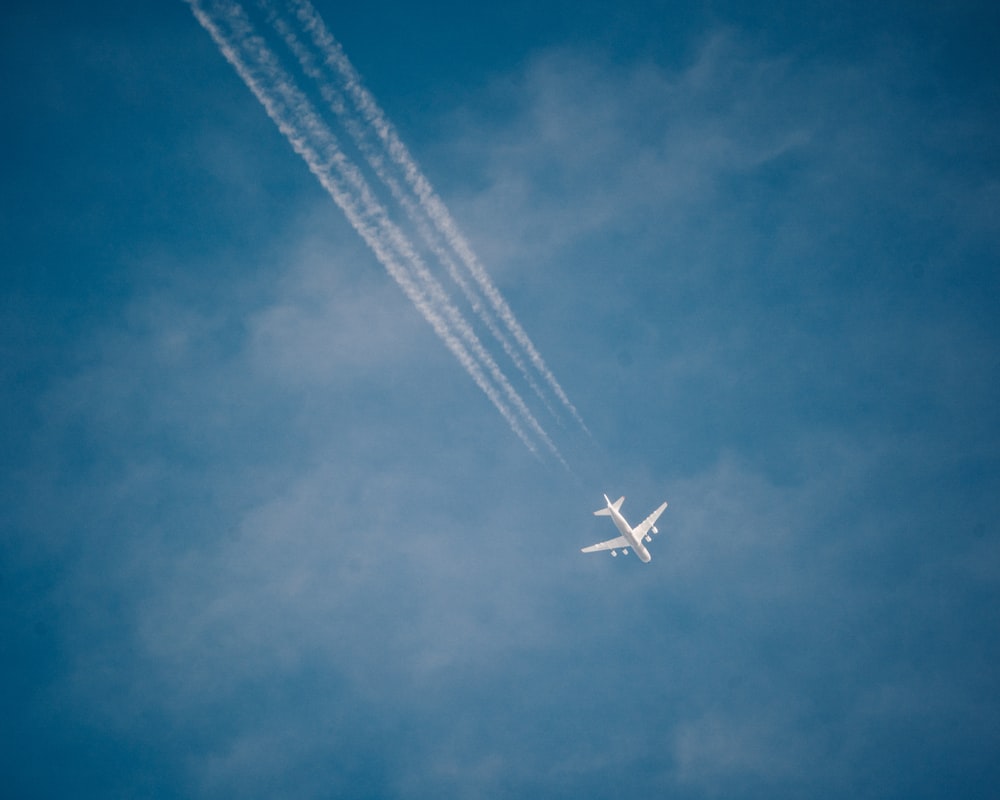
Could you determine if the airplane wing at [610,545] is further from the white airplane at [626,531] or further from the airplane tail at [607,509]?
the airplane tail at [607,509]

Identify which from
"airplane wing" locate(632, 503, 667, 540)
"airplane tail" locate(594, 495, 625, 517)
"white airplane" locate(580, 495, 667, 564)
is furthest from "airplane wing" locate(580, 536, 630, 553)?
"airplane tail" locate(594, 495, 625, 517)

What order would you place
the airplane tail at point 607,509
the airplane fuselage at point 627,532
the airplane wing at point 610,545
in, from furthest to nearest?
1. the airplane wing at point 610,545
2. the airplane fuselage at point 627,532
3. the airplane tail at point 607,509

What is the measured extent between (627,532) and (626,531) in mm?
195

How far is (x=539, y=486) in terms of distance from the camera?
72.1 m

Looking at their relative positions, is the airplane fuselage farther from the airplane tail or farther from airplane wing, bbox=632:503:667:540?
airplane wing, bbox=632:503:667:540

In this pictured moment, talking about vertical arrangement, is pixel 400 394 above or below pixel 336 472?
above

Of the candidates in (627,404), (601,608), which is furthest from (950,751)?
(627,404)

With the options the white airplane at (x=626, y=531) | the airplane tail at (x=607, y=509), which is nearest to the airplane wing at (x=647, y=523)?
the white airplane at (x=626, y=531)

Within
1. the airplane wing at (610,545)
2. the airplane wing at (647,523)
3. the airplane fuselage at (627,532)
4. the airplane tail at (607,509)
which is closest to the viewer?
the airplane tail at (607,509)

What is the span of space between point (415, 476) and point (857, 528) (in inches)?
1766

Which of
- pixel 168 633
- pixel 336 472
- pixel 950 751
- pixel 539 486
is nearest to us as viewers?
pixel 950 751

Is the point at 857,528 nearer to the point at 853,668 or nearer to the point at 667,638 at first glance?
the point at 853,668

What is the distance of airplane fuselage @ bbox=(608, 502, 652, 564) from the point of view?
48625mm

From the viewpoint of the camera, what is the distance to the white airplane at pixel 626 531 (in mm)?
48688
